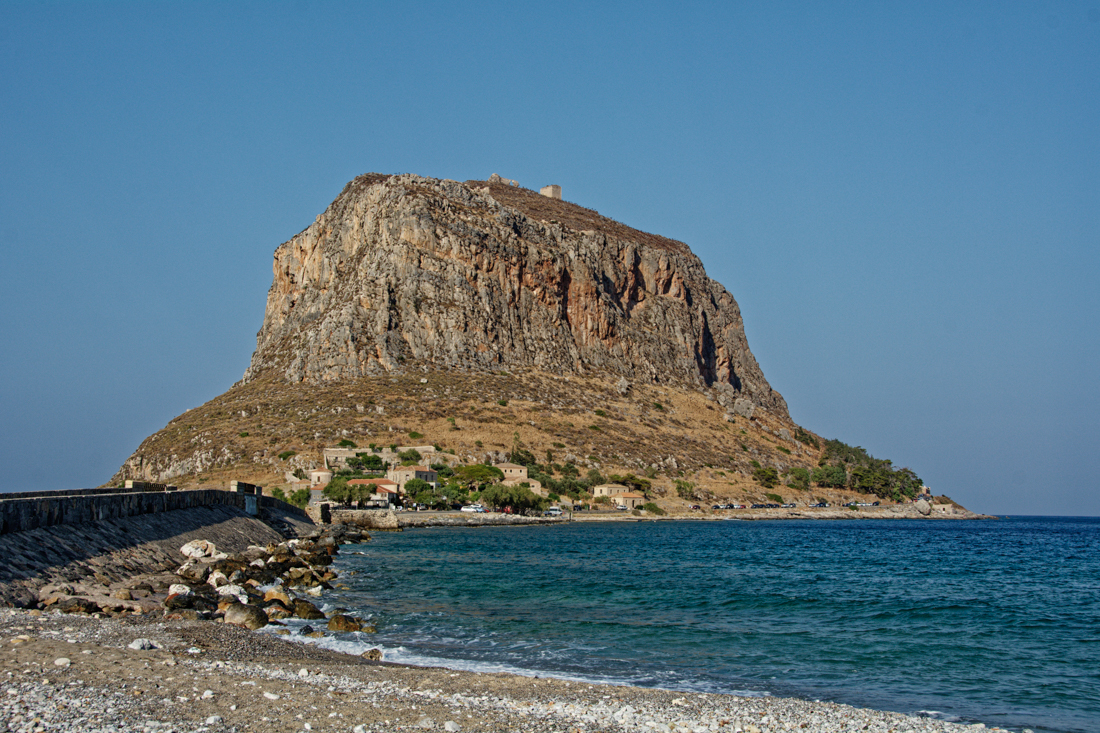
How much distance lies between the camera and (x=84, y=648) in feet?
43.2

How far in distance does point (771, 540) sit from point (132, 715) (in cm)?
5971

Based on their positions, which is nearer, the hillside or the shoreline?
the shoreline

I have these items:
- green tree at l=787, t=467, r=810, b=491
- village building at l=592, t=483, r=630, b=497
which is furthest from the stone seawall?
green tree at l=787, t=467, r=810, b=491

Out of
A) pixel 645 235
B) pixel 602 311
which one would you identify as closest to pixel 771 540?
pixel 602 311

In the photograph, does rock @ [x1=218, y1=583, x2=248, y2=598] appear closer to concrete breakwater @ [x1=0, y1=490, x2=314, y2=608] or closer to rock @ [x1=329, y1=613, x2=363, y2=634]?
concrete breakwater @ [x1=0, y1=490, x2=314, y2=608]

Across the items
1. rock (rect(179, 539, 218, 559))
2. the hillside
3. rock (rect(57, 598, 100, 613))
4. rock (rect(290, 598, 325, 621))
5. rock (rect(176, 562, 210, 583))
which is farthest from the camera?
the hillside

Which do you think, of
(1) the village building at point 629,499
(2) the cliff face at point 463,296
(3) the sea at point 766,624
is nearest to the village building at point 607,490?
(1) the village building at point 629,499

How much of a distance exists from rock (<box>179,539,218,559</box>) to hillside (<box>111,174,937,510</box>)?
5040cm

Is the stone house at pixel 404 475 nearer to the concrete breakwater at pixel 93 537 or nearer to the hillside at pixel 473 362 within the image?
the hillside at pixel 473 362

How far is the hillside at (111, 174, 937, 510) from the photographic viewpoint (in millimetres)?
92562

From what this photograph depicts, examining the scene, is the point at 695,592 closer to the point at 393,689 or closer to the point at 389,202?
the point at 393,689

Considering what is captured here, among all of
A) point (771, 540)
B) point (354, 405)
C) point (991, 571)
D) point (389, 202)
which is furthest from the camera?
point (389, 202)

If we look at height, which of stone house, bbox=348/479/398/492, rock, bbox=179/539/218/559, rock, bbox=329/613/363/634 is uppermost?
stone house, bbox=348/479/398/492

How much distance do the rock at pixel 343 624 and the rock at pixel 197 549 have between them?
1128 cm
